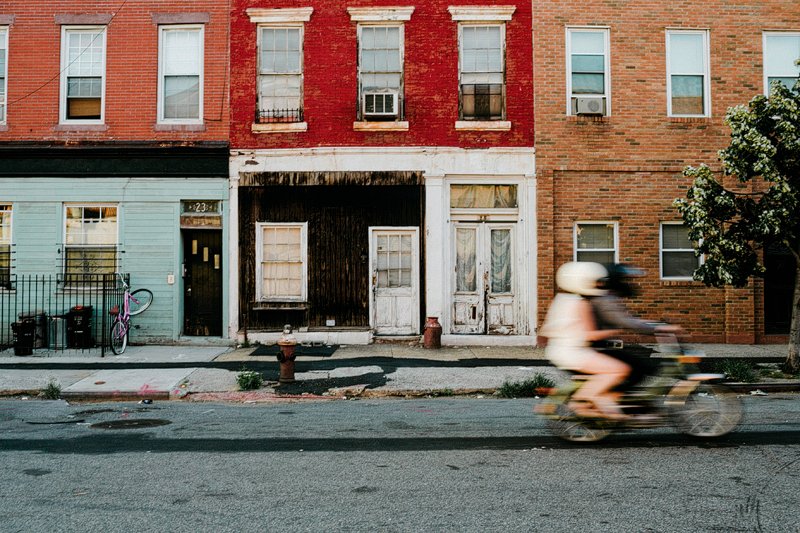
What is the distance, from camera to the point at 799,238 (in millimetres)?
10883

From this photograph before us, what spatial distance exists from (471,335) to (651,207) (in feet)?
15.9

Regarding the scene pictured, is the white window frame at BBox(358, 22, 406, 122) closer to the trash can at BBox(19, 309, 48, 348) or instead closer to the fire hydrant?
the fire hydrant

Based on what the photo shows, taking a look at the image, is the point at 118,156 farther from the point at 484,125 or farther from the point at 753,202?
the point at 753,202

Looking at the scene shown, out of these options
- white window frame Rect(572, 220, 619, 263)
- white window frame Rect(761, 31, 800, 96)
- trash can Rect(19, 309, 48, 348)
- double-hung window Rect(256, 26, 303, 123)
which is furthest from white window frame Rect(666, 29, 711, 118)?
trash can Rect(19, 309, 48, 348)

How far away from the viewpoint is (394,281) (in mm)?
14789

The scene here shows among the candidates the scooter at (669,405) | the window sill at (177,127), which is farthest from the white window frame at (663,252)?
the window sill at (177,127)

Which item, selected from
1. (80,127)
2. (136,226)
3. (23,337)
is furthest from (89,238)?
(23,337)

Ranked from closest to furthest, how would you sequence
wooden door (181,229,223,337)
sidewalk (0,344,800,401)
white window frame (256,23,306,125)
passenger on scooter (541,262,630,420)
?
1. passenger on scooter (541,262,630,420)
2. sidewalk (0,344,800,401)
3. white window frame (256,23,306,125)
4. wooden door (181,229,223,337)

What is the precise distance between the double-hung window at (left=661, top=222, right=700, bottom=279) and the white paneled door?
5461mm

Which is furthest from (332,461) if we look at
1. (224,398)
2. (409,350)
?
(409,350)

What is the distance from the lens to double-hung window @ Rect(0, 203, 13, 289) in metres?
14.8

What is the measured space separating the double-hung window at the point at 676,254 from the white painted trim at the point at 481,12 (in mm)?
5818

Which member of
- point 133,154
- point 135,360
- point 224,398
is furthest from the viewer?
point 133,154

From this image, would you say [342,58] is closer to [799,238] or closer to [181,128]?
[181,128]
